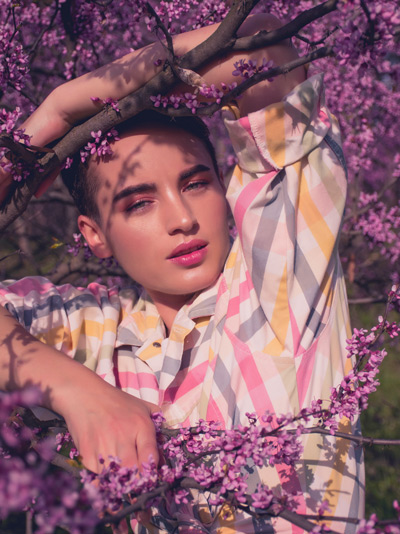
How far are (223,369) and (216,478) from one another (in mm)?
724

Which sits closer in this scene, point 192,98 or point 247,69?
point 247,69

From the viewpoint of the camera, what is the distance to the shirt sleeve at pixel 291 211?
2138 millimetres

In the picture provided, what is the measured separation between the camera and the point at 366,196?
5391mm

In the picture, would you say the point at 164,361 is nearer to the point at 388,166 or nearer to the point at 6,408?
the point at 6,408

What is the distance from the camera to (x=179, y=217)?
2.40 m

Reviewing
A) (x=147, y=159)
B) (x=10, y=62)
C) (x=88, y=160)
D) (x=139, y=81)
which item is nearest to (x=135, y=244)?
(x=147, y=159)

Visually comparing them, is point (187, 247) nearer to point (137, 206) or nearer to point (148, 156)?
point (137, 206)

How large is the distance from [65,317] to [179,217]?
2.96 feet

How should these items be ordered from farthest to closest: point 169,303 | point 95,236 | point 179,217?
point 95,236 < point 169,303 < point 179,217

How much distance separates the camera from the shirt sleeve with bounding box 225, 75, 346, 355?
7.02ft

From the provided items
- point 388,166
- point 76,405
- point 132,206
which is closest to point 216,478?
point 76,405

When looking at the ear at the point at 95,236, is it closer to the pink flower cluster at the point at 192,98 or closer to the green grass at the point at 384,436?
the pink flower cluster at the point at 192,98

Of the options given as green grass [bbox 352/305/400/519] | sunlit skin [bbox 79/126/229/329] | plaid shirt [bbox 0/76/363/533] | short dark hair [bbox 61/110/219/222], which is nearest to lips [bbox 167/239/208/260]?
sunlit skin [bbox 79/126/229/329]

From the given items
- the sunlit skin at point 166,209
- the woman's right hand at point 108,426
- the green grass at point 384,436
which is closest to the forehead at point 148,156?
the sunlit skin at point 166,209
